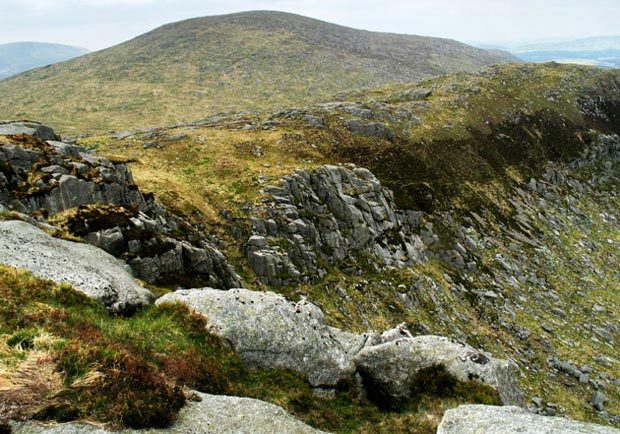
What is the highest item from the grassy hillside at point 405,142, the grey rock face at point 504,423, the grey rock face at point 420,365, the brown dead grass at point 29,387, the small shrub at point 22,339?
the grassy hillside at point 405,142

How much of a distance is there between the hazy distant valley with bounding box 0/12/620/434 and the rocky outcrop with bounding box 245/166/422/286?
0.23 meters

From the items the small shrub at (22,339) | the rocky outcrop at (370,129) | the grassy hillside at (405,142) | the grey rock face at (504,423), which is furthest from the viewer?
the rocky outcrop at (370,129)

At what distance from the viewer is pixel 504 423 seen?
12.6 metres

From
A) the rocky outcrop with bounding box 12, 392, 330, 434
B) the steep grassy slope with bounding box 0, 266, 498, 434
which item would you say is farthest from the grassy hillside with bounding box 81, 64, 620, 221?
the rocky outcrop with bounding box 12, 392, 330, 434

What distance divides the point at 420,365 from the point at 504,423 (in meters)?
4.92

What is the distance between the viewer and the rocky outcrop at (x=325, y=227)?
3222cm

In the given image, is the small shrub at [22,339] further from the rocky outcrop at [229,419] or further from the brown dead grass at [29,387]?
the rocky outcrop at [229,419]

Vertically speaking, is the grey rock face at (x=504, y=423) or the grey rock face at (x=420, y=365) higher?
the grey rock face at (x=504, y=423)

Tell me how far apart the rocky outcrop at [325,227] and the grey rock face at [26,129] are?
18.0 meters

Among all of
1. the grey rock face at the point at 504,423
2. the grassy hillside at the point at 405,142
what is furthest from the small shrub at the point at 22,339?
the grassy hillside at the point at 405,142

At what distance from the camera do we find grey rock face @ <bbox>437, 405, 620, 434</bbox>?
12.1 metres

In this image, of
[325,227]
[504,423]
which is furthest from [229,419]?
[325,227]

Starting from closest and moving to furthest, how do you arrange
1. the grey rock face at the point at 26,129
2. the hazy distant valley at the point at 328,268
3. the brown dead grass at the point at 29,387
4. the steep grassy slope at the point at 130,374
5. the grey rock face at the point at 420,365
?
the brown dead grass at the point at 29,387
the steep grassy slope at the point at 130,374
the hazy distant valley at the point at 328,268
the grey rock face at the point at 420,365
the grey rock face at the point at 26,129

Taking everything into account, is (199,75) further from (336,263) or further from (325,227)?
(336,263)
